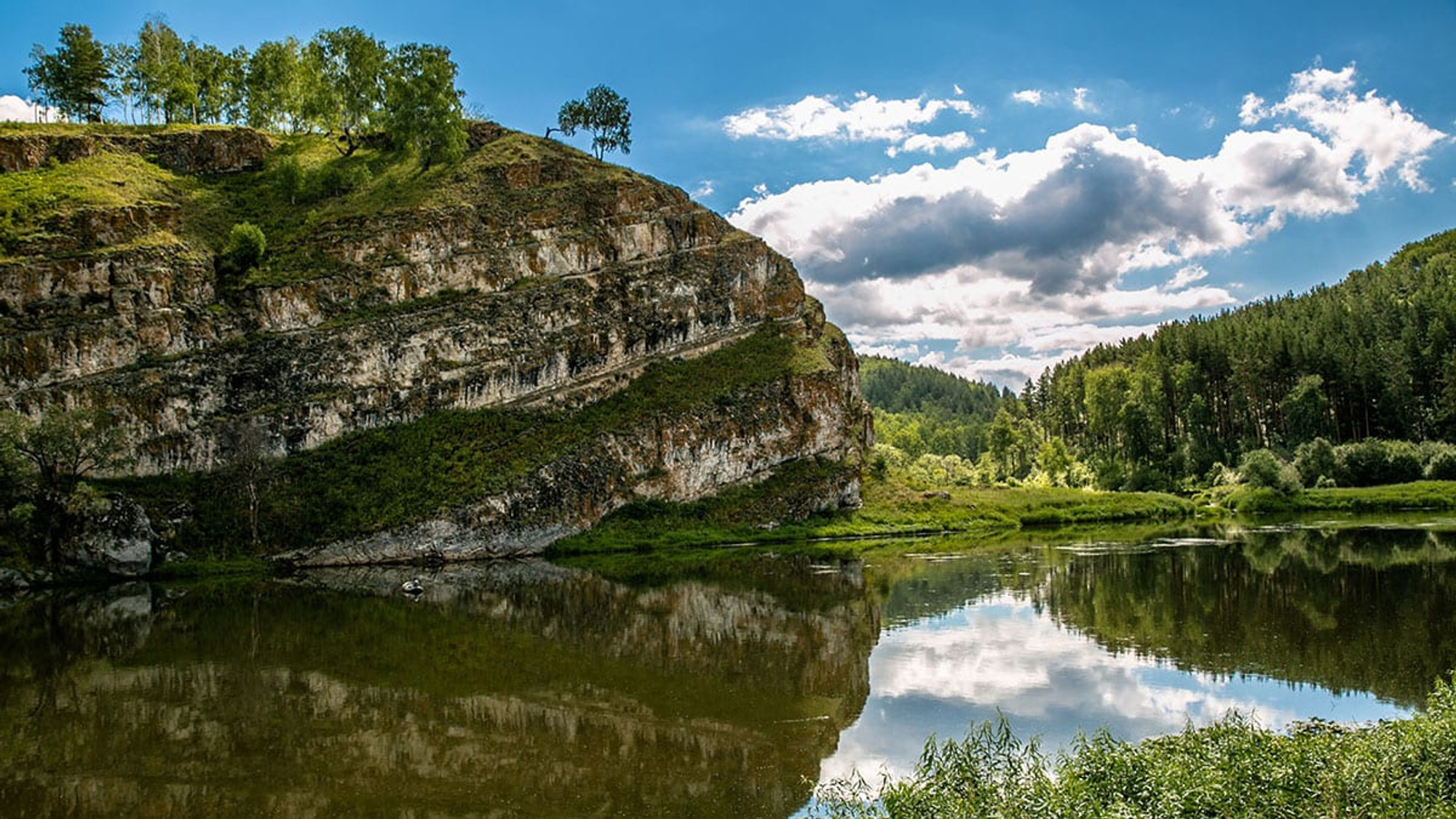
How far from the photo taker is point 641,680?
2241 centimetres

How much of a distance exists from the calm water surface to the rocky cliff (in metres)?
20.7

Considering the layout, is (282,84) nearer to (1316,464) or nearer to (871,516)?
(871,516)

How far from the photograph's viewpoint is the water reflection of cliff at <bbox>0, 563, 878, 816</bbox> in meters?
14.6

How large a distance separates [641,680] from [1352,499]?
7920 cm

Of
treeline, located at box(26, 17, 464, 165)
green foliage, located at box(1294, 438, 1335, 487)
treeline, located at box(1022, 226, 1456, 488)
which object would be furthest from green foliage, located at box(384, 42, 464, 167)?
green foliage, located at box(1294, 438, 1335, 487)

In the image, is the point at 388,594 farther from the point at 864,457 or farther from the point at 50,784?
the point at 864,457

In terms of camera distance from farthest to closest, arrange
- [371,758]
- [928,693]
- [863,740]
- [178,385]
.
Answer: [178,385]
[928,693]
[863,740]
[371,758]

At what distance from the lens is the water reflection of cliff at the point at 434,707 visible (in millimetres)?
14578

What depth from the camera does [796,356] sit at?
82438mm

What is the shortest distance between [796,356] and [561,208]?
2650 centimetres

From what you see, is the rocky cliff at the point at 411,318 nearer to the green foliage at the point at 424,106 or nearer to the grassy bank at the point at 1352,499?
the green foliage at the point at 424,106

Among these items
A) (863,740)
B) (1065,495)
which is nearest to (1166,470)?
(1065,495)

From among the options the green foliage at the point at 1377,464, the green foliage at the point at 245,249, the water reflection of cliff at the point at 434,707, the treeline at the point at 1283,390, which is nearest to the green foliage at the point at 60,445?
the water reflection of cliff at the point at 434,707

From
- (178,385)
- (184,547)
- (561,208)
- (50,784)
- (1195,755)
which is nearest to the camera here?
(1195,755)
